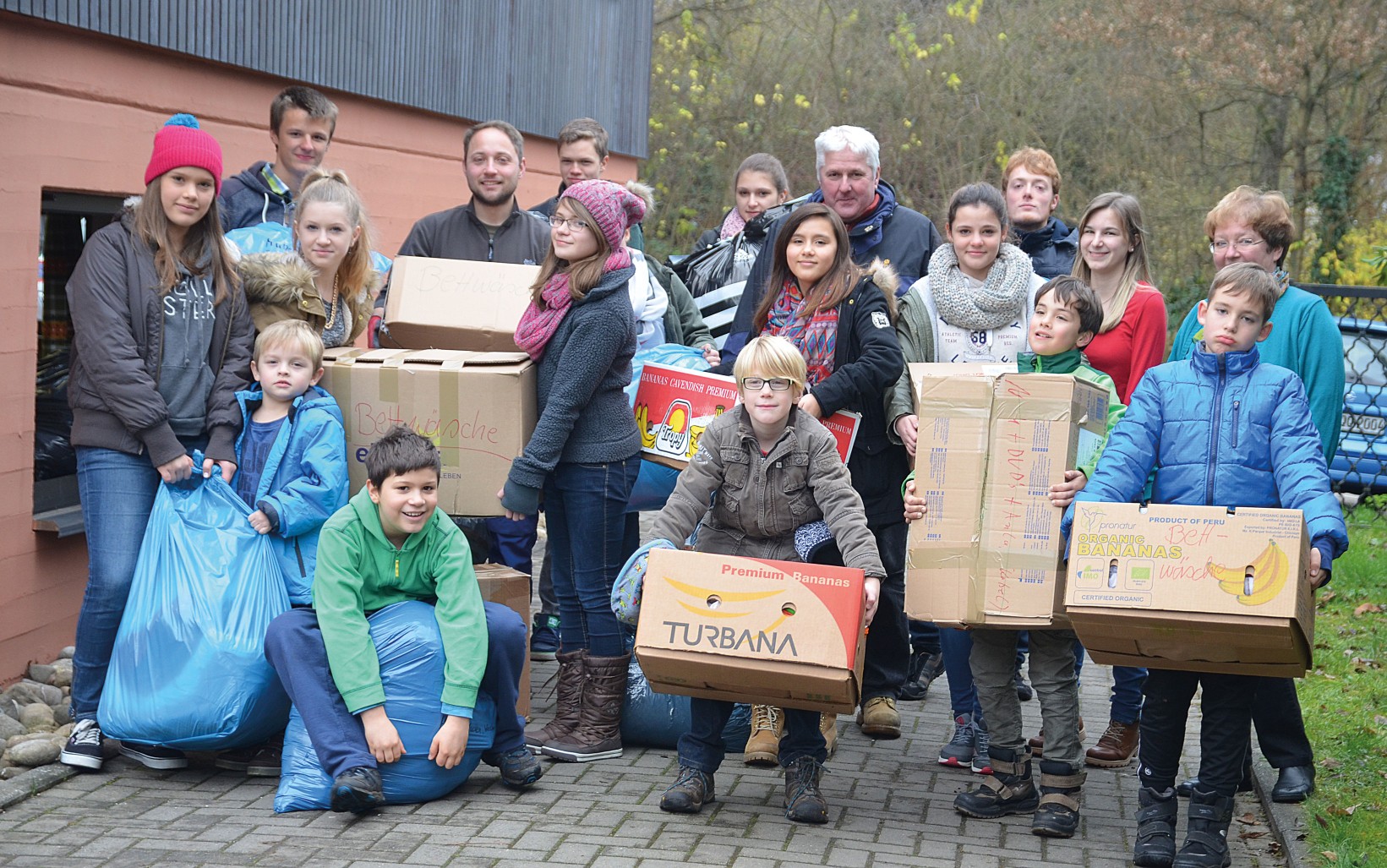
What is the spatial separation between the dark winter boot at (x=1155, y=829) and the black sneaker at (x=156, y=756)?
3213mm

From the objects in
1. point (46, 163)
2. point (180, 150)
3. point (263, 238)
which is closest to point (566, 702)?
point (263, 238)

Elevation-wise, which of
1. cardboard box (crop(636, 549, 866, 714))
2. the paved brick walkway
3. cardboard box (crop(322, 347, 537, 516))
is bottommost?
the paved brick walkway

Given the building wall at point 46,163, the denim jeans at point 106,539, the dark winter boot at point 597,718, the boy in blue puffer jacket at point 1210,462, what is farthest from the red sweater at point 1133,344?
the building wall at point 46,163

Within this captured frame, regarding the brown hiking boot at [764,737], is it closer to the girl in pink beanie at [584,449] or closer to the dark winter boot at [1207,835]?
the girl in pink beanie at [584,449]

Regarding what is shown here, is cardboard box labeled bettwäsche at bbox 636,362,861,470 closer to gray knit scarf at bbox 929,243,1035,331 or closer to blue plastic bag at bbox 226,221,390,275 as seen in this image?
gray knit scarf at bbox 929,243,1035,331

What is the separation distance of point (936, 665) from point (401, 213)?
566cm

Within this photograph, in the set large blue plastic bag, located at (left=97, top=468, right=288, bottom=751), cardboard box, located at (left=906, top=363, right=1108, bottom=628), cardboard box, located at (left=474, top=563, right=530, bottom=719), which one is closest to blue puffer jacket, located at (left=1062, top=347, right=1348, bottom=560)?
cardboard box, located at (left=906, top=363, right=1108, bottom=628)

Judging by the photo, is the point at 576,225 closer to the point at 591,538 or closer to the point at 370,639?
the point at 591,538

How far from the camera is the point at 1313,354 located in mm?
4629

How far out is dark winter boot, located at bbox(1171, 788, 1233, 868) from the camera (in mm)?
4051

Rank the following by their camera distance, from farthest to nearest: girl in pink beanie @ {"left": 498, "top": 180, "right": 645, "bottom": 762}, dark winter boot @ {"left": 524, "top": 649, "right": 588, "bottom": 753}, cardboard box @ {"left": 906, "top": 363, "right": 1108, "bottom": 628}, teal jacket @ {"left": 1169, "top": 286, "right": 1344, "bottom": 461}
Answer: dark winter boot @ {"left": 524, "top": 649, "right": 588, "bottom": 753}, girl in pink beanie @ {"left": 498, "top": 180, "right": 645, "bottom": 762}, teal jacket @ {"left": 1169, "top": 286, "right": 1344, "bottom": 461}, cardboard box @ {"left": 906, "top": 363, "right": 1108, "bottom": 628}

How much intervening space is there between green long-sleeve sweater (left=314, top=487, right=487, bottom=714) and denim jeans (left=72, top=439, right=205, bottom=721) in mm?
759

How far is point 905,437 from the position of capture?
4.84 m

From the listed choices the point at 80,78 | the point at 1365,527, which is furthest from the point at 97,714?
the point at 1365,527
